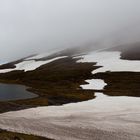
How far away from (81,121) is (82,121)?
0.15 meters

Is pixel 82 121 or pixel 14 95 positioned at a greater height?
pixel 14 95

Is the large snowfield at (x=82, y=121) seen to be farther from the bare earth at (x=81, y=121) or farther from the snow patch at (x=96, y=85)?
the snow patch at (x=96, y=85)

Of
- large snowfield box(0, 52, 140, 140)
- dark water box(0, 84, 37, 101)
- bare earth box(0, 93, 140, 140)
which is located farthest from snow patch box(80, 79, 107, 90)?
bare earth box(0, 93, 140, 140)

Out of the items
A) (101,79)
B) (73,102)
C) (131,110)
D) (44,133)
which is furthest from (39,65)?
(44,133)

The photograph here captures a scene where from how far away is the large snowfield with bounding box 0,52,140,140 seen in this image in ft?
144

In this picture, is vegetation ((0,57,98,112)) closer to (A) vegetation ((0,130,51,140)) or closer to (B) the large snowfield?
(B) the large snowfield

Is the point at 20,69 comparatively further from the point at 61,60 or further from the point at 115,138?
the point at 115,138

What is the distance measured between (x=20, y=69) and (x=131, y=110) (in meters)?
136

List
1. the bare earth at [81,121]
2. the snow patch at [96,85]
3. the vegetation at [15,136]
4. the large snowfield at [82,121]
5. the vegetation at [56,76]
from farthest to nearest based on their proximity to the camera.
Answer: the vegetation at [56,76] → the snow patch at [96,85] → the large snowfield at [82,121] → the bare earth at [81,121] → the vegetation at [15,136]

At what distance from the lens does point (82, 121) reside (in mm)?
52219

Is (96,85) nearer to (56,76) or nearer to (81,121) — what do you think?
(56,76)

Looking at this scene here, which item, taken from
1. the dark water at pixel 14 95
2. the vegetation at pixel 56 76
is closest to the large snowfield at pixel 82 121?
the dark water at pixel 14 95

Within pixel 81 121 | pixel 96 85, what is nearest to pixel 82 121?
pixel 81 121

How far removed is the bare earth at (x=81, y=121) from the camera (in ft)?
144
